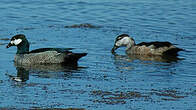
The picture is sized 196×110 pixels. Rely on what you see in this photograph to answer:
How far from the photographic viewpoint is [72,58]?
15.9 metres

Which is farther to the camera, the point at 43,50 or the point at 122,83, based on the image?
the point at 43,50

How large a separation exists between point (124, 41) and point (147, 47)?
1.11 metres

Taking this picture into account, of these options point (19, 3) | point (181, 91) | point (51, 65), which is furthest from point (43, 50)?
point (19, 3)

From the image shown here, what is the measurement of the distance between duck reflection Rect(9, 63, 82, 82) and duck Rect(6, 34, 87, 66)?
0.66ft

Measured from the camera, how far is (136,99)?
1099 centimetres

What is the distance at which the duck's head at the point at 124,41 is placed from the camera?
18266 millimetres

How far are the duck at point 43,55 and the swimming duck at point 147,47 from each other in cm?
231

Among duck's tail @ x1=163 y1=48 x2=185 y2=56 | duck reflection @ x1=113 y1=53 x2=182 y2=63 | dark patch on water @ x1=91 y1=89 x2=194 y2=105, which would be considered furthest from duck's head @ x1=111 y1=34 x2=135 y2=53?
dark patch on water @ x1=91 y1=89 x2=194 y2=105

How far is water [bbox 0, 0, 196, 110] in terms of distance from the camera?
10.9m

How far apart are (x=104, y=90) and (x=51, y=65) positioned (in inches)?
165

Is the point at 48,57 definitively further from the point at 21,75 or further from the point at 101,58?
the point at 21,75

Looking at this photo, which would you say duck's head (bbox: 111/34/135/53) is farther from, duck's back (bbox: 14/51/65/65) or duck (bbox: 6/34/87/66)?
duck's back (bbox: 14/51/65/65)

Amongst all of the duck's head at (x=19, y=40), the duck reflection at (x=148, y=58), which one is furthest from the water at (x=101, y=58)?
the duck's head at (x=19, y=40)

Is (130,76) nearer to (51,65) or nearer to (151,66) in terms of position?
(151,66)
